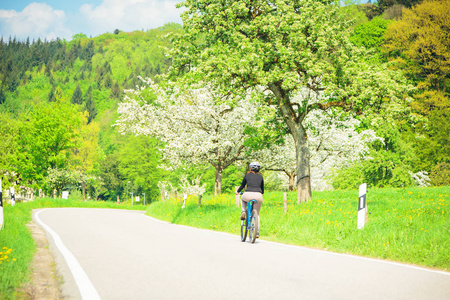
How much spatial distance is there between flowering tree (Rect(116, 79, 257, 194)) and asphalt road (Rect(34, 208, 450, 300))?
63.4 feet

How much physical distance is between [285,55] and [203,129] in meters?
14.3

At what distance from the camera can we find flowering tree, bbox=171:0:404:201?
16500mm

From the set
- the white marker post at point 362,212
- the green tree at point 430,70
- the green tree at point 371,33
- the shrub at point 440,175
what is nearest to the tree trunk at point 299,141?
the white marker post at point 362,212

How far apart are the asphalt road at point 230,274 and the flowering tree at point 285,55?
891cm

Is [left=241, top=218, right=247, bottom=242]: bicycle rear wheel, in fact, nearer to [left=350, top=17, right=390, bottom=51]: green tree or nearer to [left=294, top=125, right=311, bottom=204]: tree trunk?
[left=294, top=125, right=311, bottom=204]: tree trunk

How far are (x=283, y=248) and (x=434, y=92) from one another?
124ft

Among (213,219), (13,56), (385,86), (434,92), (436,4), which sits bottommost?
(213,219)

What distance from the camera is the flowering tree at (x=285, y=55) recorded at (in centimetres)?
1650

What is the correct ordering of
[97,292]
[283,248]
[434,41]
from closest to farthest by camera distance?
[97,292], [283,248], [434,41]

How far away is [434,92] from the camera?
41219 millimetres

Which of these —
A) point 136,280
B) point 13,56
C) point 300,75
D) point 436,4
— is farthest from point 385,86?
point 13,56

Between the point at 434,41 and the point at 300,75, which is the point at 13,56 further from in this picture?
the point at 300,75

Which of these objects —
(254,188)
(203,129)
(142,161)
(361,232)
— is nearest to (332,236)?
(361,232)

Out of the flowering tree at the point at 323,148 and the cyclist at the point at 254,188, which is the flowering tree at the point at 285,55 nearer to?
the cyclist at the point at 254,188
